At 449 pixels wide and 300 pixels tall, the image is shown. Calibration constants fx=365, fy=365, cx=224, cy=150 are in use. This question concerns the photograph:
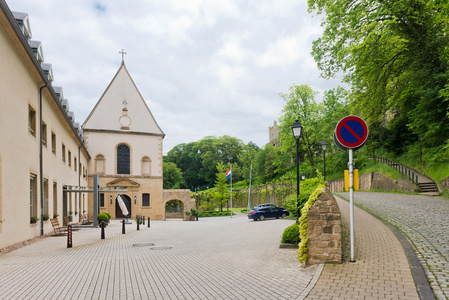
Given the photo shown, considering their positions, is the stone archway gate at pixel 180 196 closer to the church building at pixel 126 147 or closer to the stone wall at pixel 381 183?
the church building at pixel 126 147

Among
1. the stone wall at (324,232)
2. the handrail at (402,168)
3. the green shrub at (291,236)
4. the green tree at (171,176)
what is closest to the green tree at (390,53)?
the handrail at (402,168)

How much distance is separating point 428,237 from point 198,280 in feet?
20.5

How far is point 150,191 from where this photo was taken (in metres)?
42.5

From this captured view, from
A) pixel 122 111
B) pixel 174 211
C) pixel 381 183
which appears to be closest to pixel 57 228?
pixel 381 183

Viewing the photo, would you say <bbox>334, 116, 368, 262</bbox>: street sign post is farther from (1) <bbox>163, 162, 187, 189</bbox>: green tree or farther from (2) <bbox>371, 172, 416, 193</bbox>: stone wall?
(1) <bbox>163, 162, 187, 189</bbox>: green tree

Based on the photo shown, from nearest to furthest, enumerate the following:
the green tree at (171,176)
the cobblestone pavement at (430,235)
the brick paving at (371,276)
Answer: the brick paving at (371,276) → the cobblestone pavement at (430,235) → the green tree at (171,176)

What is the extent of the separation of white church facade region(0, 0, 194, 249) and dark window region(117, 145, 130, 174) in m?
0.11

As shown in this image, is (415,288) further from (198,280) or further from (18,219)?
(18,219)

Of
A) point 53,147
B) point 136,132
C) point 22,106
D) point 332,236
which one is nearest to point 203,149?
point 136,132

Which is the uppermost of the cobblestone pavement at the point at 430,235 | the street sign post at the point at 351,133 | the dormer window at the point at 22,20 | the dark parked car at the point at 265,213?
the dormer window at the point at 22,20

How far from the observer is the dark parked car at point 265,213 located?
3047 centimetres

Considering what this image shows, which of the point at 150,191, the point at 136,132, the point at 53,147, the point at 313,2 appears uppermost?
the point at 313,2

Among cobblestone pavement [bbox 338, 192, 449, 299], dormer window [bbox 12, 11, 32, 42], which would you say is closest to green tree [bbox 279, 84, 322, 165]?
cobblestone pavement [bbox 338, 192, 449, 299]

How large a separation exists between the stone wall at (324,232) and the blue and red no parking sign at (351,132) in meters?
1.30
